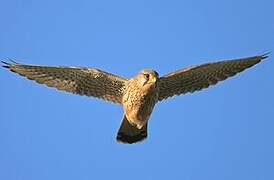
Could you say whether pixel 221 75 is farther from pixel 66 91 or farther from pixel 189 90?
pixel 66 91

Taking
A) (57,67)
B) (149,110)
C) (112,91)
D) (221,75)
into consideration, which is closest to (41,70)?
(57,67)

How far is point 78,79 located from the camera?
48.8ft

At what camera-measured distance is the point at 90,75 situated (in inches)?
579

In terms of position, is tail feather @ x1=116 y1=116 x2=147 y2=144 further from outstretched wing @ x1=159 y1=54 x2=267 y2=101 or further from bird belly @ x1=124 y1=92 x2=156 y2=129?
outstretched wing @ x1=159 y1=54 x2=267 y2=101

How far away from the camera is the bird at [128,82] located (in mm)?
14391

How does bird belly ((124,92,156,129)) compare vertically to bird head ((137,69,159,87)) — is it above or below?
below

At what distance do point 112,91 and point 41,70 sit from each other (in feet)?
5.03

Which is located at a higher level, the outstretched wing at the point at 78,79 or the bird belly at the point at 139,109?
the outstretched wing at the point at 78,79

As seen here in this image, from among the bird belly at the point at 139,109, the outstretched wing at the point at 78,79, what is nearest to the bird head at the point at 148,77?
the bird belly at the point at 139,109

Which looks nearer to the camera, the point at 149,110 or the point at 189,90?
the point at 149,110

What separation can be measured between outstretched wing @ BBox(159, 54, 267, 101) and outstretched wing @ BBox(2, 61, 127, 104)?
99 centimetres

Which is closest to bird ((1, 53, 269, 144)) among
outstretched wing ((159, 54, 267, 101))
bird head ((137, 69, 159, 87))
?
outstretched wing ((159, 54, 267, 101))

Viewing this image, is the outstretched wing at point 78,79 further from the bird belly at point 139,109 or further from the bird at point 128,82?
the bird belly at point 139,109

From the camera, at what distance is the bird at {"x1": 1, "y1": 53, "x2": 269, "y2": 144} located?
14.4m
